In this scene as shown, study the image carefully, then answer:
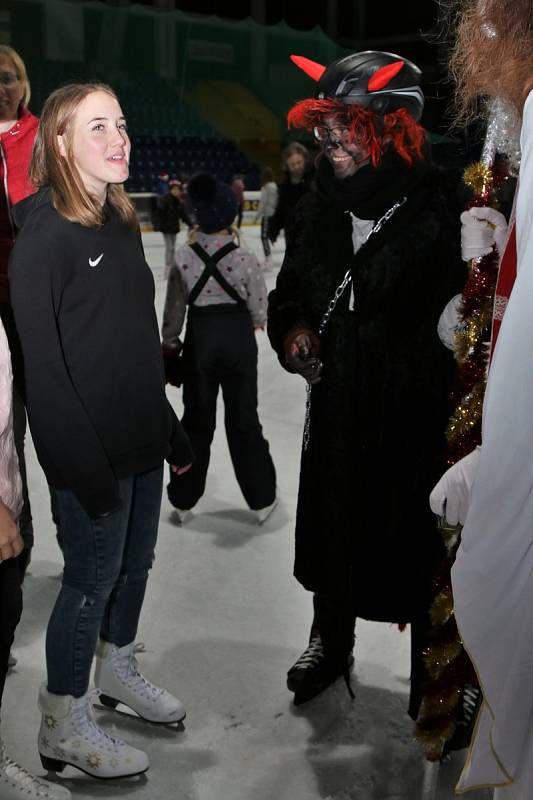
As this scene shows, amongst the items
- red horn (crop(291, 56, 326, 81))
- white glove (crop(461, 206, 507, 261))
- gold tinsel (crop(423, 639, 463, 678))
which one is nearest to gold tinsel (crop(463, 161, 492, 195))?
white glove (crop(461, 206, 507, 261))

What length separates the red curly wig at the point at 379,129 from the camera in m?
1.99

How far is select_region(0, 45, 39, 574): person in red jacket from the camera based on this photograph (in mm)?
2609

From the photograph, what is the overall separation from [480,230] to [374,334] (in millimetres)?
458

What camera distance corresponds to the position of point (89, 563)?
191cm

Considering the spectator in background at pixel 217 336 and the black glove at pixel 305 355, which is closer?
the black glove at pixel 305 355

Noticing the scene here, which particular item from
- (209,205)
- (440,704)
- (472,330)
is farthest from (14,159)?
(440,704)

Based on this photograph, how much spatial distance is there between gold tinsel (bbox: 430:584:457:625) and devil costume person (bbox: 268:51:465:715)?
30 cm

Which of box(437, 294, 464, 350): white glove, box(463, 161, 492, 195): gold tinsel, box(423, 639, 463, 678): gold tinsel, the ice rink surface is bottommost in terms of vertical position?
the ice rink surface

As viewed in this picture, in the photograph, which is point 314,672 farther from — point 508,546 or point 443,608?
point 508,546

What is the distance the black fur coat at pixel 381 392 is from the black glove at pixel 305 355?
0.08 feet

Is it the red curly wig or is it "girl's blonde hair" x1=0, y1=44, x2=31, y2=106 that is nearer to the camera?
the red curly wig

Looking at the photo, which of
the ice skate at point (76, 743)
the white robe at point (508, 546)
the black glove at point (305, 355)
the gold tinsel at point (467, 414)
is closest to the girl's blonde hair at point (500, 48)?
the white robe at point (508, 546)

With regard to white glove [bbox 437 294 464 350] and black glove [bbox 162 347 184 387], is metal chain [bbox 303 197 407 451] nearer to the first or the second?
white glove [bbox 437 294 464 350]

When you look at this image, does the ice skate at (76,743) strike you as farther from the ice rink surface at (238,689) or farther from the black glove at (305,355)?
the black glove at (305,355)
